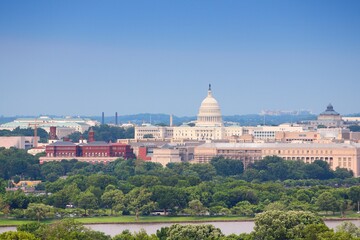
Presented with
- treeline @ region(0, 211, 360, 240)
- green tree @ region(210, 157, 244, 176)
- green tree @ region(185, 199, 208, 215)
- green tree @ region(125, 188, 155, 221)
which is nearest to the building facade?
green tree @ region(210, 157, 244, 176)

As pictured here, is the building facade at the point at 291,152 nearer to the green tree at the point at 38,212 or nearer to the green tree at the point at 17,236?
the green tree at the point at 38,212

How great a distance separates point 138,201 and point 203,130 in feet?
228

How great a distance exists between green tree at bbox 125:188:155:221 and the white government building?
63789 millimetres

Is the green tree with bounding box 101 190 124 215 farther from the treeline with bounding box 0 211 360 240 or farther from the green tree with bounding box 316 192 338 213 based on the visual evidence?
the treeline with bounding box 0 211 360 240

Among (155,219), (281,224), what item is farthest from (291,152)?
(281,224)

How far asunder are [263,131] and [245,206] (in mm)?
72739

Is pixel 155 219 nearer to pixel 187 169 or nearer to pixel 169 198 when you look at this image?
pixel 169 198

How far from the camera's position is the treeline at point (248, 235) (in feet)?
184

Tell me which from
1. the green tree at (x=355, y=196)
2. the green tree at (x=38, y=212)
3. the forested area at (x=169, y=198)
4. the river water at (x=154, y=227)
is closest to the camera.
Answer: the river water at (x=154, y=227)

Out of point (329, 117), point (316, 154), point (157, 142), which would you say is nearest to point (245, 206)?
point (316, 154)

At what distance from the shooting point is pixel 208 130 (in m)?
145

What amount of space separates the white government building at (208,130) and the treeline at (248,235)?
8241 cm

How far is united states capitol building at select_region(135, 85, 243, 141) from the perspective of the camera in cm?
14488

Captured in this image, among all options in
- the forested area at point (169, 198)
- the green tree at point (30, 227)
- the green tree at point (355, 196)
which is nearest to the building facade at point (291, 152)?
the forested area at point (169, 198)
